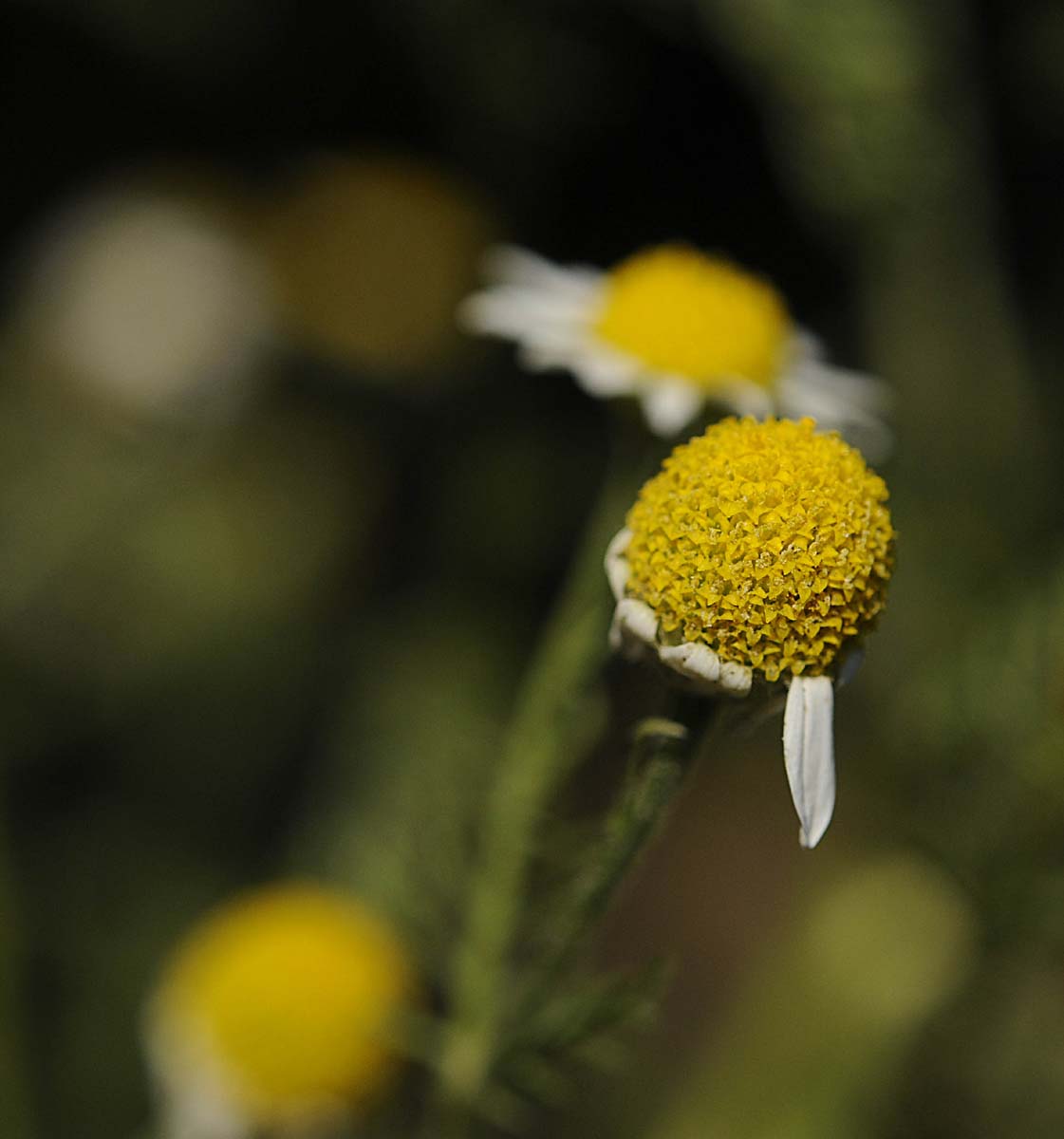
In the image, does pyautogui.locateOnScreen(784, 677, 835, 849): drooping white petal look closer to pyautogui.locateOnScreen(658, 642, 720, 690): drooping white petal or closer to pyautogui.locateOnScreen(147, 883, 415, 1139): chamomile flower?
pyautogui.locateOnScreen(658, 642, 720, 690): drooping white petal

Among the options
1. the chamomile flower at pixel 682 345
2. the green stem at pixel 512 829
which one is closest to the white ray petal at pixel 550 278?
the chamomile flower at pixel 682 345

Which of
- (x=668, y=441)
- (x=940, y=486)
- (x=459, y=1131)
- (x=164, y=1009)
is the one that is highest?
(x=940, y=486)

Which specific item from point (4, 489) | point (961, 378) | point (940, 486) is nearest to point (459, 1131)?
point (940, 486)

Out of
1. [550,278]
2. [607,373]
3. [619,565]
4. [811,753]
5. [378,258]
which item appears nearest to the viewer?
[811,753]

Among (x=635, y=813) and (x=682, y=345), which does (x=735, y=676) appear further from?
(x=682, y=345)

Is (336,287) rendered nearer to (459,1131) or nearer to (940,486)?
(940,486)

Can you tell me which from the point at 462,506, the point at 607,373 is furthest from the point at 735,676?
the point at 462,506
